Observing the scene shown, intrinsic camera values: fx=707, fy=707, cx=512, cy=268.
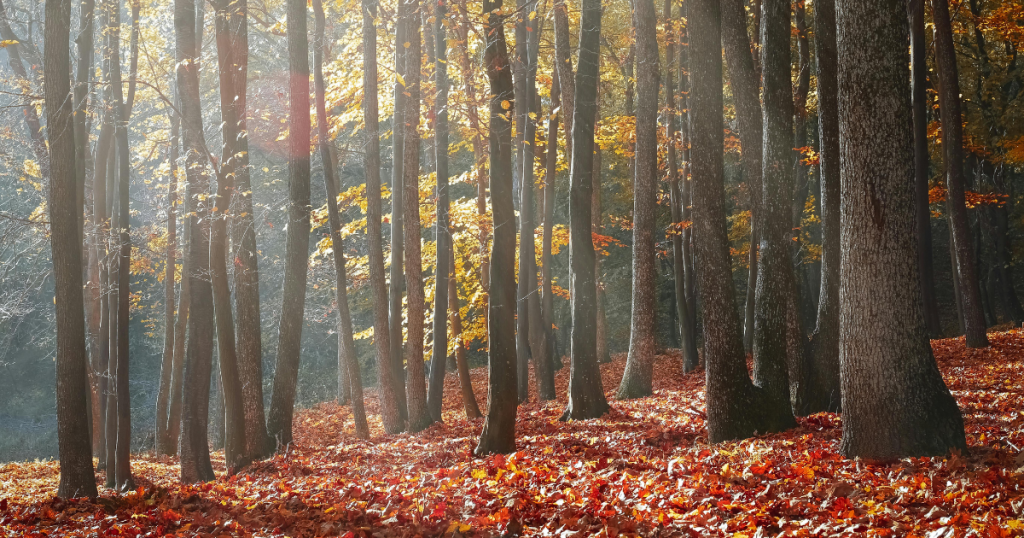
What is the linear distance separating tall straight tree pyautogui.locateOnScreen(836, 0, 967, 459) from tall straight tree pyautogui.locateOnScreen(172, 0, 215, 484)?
8.48m

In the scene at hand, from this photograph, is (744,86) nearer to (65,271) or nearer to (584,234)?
(584,234)

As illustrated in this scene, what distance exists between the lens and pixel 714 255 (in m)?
7.92

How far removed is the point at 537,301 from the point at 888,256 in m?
10.9

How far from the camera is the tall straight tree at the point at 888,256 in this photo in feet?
19.0

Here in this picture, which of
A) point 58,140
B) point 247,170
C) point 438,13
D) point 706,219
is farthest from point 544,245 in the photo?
point 58,140

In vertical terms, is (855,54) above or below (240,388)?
above

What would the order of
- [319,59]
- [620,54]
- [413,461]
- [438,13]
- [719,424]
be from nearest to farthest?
Answer: [719,424] < [413,461] < [438,13] < [319,59] < [620,54]

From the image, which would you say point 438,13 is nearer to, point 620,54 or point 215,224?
point 215,224

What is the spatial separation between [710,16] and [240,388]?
826cm

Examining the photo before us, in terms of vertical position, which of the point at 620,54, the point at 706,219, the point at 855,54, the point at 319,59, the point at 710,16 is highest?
the point at 620,54

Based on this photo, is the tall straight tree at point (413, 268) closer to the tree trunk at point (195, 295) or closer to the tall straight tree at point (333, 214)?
the tall straight tree at point (333, 214)

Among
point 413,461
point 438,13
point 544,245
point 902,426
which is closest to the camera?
point 902,426

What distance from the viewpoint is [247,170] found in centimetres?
1139

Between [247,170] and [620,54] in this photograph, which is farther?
[620,54]
